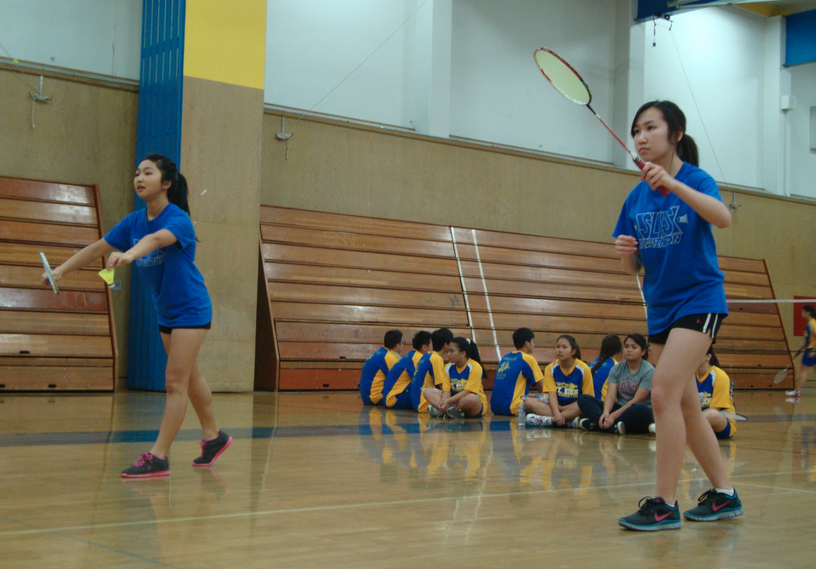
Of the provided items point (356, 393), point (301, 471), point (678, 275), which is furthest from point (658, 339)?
point (356, 393)

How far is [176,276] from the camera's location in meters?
4.07

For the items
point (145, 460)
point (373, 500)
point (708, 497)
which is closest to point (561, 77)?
point (708, 497)

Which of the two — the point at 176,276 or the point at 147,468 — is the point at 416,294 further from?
the point at 147,468

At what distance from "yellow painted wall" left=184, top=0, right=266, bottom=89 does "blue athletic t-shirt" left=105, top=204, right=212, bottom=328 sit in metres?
6.74

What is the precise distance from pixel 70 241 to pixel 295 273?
3.00 meters

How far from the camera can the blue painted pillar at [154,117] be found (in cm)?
1027

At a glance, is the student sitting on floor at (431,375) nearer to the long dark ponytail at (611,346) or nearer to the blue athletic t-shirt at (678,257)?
the long dark ponytail at (611,346)

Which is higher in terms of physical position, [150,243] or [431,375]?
[150,243]

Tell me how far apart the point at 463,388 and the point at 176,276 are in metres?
4.28

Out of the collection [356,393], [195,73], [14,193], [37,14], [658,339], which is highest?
[37,14]

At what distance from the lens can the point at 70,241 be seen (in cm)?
1051

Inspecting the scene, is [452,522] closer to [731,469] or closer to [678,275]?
[678,275]

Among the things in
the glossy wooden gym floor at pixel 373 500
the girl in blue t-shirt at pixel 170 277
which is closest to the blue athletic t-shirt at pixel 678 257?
the glossy wooden gym floor at pixel 373 500

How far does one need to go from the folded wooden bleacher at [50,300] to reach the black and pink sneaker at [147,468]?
6.43 m
